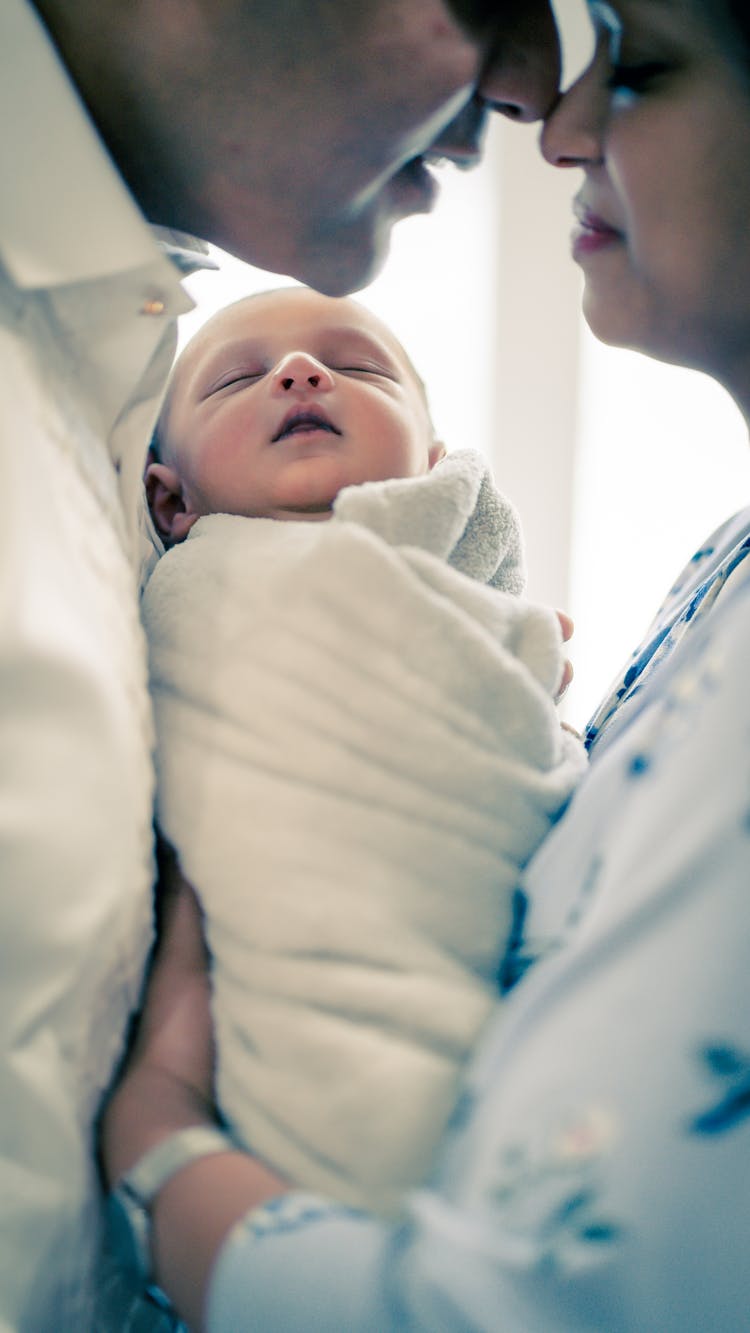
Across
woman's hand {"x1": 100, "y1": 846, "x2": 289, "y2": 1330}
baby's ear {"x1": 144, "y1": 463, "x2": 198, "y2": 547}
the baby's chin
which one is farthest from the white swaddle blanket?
baby's ear {"x1": 144, "y1": 463, "x2": 198, "y2": 547}

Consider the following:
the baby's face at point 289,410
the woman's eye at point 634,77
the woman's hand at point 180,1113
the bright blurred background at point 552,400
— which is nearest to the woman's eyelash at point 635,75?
Result: the woman's eye at point 634,77

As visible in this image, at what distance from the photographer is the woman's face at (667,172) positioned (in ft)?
2.11

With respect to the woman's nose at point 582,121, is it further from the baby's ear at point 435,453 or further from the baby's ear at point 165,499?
the baby's ear at point 165,499

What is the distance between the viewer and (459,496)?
0.66 meters

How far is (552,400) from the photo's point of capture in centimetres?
196

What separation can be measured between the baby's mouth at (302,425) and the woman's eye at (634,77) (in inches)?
13.9

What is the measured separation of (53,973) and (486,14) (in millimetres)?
774

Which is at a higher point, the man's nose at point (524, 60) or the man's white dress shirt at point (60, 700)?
the man's nose at point (524, 60)

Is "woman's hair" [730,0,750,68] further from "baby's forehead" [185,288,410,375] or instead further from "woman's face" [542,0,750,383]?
"baby's forehead" [185,288,410,375]

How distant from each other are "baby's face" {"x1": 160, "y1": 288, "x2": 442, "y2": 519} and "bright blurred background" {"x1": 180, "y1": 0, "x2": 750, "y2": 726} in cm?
99

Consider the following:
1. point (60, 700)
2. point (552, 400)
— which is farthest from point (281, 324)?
point (552, 400)

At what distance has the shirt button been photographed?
634mm

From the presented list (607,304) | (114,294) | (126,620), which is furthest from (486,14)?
(126,620)

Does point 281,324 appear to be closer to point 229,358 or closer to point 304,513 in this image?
point 229,358
